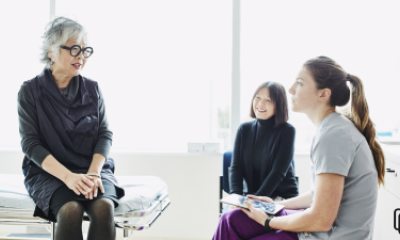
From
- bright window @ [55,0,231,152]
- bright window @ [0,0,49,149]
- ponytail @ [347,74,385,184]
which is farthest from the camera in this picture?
bright window @ [0,0,49,149]

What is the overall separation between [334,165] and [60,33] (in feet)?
4.48

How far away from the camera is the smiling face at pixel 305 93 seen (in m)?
1.48

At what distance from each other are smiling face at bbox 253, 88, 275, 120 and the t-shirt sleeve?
0.93 m

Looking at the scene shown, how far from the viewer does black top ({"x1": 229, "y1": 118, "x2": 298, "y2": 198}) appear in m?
2.22

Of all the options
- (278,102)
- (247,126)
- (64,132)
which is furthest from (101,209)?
(278,102)

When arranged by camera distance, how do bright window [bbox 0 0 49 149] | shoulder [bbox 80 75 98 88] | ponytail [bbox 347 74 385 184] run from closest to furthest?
ponytail [bbox 347 74 385 184]
shoulder [bbox 80 75 98 88]
bright window [bbox 0 0 49 149]

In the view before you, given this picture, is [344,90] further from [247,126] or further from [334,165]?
[247,126]

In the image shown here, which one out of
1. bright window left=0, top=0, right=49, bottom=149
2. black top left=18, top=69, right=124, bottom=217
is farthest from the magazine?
bright window left=0, top=0, right=49, bottom=149

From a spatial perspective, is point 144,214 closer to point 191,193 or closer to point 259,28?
point 191,193

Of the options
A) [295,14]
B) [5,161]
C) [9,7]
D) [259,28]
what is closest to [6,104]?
[5,161]

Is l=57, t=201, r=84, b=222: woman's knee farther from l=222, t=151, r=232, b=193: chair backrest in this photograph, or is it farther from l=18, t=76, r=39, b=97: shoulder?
l=222, t=151, r=232, b=193: chair backrest

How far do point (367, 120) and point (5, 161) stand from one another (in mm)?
2447

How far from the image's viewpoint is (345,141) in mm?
Answer: 1327

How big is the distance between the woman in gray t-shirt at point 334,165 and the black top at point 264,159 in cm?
67
